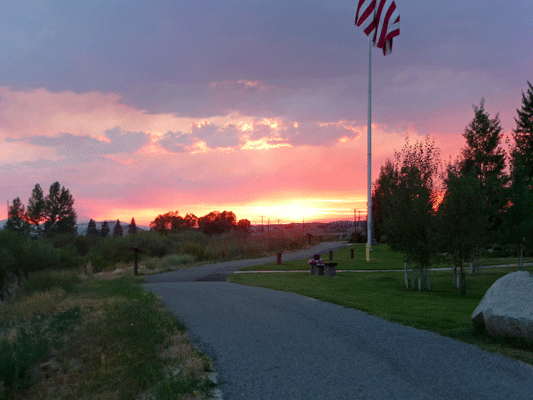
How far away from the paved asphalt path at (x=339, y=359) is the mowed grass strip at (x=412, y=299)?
487mm

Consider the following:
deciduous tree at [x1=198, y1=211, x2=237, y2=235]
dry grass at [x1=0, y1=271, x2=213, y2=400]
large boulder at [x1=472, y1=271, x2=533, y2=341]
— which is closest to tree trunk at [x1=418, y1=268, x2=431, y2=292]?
large boulder at [x1=472, y1=271, x2=533, y2=341]

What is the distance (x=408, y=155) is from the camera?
24.2 metres

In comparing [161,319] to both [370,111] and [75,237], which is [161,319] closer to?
A: [370,111]

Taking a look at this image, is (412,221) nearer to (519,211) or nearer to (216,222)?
(519,211)

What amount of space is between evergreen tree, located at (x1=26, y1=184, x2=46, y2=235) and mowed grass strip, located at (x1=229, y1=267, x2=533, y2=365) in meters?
64.8

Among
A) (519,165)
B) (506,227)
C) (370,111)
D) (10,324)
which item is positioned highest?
(370,111)

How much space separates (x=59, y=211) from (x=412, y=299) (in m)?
73.4

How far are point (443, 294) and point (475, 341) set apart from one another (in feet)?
29.9

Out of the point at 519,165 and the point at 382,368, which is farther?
the point at 519,165

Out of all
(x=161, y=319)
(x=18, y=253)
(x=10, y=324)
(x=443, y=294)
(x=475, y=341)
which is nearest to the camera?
(x=475, y=341)

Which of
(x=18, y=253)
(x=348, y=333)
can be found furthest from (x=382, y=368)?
(x=18, y=253)

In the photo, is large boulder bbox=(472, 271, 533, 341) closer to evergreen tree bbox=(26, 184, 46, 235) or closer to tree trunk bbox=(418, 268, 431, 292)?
tree trunk bbox=(418, 268, 431, 292)

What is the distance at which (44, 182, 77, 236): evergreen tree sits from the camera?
74.1m

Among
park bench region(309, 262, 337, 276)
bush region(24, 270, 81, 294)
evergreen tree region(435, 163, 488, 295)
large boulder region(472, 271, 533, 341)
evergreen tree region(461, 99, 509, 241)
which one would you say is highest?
evergreen tree region(461, 99, 509, 241)
